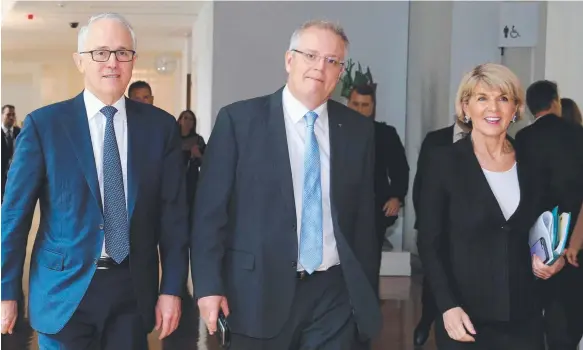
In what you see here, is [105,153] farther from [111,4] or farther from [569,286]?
[111,4]

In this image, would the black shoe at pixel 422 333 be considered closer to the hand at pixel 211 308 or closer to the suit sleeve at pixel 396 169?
the suit sleeve at pixel 396 169

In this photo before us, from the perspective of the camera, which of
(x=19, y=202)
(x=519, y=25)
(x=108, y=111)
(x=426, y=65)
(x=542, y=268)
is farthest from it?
(x=426, y=65)

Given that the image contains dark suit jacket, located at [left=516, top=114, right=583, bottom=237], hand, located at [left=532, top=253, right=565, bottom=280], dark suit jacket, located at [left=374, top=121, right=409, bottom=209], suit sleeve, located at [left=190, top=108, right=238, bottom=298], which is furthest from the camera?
dark suit jacket, located at [left=374, top=121, right=409, bottom=209]

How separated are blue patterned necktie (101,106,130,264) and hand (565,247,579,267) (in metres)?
2.37

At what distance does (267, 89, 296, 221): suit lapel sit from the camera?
9.40 feet

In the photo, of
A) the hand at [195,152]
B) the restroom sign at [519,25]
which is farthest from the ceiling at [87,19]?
the restroom sign at [519,25]

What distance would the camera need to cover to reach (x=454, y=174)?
3033mm

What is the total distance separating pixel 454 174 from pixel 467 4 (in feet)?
20.1

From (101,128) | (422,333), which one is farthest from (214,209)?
(422,333)

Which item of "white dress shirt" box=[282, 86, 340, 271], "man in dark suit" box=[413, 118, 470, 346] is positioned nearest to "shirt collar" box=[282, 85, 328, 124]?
"white dress shirt" box=[282, 86, 340, 271]

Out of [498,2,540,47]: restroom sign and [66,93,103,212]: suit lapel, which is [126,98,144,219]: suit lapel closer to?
[66,93,103,212]: suit lapel

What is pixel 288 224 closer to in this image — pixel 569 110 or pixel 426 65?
pixel 569 110

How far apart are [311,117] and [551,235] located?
0.89 m

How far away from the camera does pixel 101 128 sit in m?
2.83
